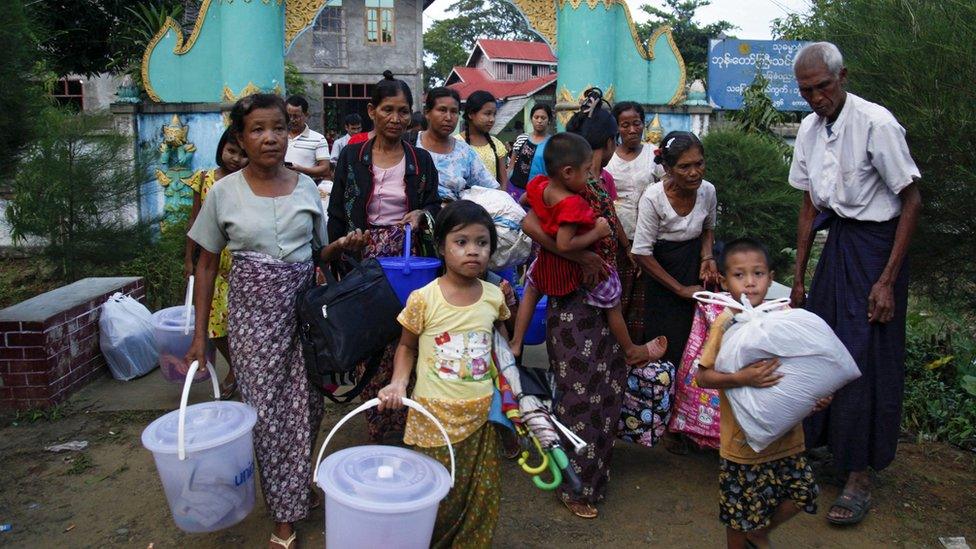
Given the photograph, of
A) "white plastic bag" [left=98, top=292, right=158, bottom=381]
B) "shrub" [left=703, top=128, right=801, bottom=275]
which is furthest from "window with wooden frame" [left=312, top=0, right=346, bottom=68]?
"white plastic bag" [left=98, top=292, right=158, bottom=381]

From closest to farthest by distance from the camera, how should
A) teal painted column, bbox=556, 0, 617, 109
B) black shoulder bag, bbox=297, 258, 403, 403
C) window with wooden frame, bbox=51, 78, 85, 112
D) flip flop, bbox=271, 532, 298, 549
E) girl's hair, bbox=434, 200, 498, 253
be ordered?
girl's hair, bbox=434, 200, 498, 253 → black shoulder bag, bbox=297, 258, 403, 403 → flip flop, bbox=271, 532, 298, 549 → teal painted column, bbox=556, 0, 617, 109 → window with wooden frame, bbox=51, 78, 85, 112

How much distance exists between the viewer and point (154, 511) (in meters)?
3.38

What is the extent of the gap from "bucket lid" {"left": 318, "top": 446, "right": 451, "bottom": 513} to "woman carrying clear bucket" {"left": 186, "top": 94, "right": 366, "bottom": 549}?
740mm

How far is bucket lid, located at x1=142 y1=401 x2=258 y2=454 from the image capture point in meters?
2.63

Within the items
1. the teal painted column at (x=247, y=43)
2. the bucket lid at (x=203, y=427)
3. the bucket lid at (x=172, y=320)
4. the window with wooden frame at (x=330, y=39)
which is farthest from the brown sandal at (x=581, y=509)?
the window with wooden frame at (x=330, y=39)

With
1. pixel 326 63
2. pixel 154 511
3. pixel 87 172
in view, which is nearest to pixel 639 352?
pixel 154 511

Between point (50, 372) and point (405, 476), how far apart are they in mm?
3337

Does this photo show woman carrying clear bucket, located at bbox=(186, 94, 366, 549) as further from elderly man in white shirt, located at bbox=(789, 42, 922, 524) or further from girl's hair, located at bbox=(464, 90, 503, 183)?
girl's hair, located at bbox=(464, 90, 503, 183)

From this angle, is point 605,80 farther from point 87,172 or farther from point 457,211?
point 457,211

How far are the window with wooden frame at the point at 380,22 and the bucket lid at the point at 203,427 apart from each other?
2271 cm

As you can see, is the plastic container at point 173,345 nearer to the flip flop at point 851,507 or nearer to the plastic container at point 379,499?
the plastic container at point 379,499

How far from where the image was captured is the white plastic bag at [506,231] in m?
3.45

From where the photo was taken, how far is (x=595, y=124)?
3.65m

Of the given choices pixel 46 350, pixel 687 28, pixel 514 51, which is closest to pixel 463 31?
pixel 514 51
